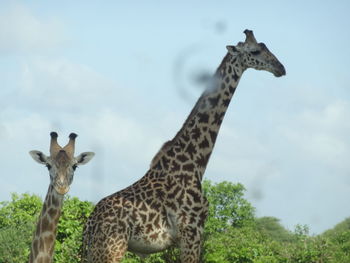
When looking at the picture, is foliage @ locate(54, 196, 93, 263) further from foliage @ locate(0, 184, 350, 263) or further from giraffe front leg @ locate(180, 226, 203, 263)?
giraffe front leg @ locate(180, 226, 203, 263)

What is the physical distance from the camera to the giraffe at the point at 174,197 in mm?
12953

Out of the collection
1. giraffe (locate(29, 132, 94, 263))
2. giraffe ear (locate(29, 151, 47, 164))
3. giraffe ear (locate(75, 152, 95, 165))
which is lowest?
giraffe (locate(29, 132, 94, 263))

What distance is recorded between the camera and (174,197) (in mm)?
13406

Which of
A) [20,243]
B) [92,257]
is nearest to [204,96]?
[92,257]

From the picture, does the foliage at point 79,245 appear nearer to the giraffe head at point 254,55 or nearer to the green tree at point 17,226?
the green tree at point 17,226

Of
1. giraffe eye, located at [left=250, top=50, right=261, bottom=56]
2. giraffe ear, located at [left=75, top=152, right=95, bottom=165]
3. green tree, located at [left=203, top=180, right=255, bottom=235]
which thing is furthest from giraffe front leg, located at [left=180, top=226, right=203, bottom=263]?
green tree, located at [left=203, top=180, right=255, bottom=235]

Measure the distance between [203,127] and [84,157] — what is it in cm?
250

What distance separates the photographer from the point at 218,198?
116 feet

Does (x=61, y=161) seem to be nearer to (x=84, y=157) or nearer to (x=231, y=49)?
(x=84, y=157)

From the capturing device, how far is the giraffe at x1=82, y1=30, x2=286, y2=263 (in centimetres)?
1295

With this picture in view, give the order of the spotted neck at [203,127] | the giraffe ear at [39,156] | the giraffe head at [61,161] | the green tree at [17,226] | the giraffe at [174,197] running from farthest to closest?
the green tree at [17,226], the spotted neck at [203,127], the giraffe at [174,197], the giraffe ear at [39,156], the giraffe head at [61,161]

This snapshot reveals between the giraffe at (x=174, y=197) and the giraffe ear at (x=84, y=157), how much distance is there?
2.85ft

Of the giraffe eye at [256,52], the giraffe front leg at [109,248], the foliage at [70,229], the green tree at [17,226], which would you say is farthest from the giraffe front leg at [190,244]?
the green tree at [17,226]

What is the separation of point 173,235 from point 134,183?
1.22m
